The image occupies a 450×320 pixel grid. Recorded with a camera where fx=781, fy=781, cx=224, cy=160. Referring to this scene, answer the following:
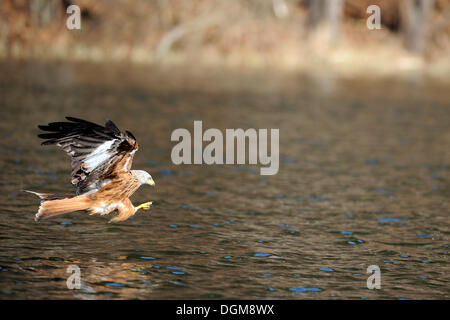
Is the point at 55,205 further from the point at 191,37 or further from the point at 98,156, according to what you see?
the point at 191,37

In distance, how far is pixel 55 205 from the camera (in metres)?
9.20

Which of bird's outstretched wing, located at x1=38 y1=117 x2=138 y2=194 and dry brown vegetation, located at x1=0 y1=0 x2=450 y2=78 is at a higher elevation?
dry brown vegetation, located at x1=0 y1=0 x2=450 y2=78

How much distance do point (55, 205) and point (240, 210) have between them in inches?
159

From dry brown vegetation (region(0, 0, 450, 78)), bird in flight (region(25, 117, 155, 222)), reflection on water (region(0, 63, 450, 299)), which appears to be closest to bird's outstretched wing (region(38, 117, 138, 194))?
bird in flight (region(25, 117, 155, 222))

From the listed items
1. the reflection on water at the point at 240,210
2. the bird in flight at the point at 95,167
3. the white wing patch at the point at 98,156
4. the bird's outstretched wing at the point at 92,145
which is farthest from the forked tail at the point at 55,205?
the reflection on water at the point at 240,210

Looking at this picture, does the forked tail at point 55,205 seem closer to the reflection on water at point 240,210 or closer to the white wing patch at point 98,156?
the white wing patch at point 98,156

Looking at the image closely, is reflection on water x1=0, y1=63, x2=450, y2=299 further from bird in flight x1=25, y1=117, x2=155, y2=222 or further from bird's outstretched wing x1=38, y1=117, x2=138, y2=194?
bird's outstretched wing x1=38, y1=117, x2=138, y2=194

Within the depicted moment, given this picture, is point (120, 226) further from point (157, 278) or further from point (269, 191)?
point (269, 191)

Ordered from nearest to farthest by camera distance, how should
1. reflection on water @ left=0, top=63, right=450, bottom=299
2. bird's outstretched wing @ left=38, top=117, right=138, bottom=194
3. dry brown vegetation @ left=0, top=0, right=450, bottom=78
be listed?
bird's outstretched wing @ left=38, top=117, right=138, bottom=194 < reflection on water @ left=0, top=63, right=450, bottom=299 < dry brown vegetation @ left=0, top=0, right=450, bottom=78

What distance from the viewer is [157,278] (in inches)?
355

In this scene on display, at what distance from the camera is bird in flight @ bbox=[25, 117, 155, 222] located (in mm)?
9000

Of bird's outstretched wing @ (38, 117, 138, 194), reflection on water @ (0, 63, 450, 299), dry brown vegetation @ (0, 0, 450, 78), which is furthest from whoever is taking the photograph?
dry brown vegetation @ (0, 0, 450, 78)
